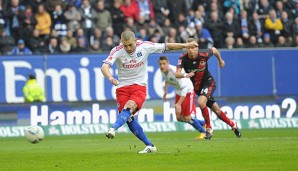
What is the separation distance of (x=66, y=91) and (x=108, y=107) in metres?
1.85

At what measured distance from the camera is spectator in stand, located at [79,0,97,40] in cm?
3066

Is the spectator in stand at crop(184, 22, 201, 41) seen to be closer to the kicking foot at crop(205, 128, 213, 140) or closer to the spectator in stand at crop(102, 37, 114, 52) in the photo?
the spectator in stand at crop(102, 37, 114, 52)

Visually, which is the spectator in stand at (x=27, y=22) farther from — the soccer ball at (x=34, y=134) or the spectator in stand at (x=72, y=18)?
the soccer ball at (x=34, y=134)

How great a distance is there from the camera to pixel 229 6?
33.4m

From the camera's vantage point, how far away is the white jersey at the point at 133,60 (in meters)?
16.6

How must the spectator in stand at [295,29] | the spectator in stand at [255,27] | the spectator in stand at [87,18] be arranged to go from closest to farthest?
the spectator in stand at [87,18]
the spectator in stand at [255,27]
the spectator in stand at [295,29]

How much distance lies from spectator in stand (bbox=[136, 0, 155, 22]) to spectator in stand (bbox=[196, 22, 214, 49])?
1782 millimetres

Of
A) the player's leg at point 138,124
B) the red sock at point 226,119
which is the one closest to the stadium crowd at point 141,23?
the red sock at point 226,119

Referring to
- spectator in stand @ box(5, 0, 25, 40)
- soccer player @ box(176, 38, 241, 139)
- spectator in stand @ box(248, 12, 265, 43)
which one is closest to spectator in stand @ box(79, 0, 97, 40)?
spectator in stand @ box(5, 0, 25, 40)

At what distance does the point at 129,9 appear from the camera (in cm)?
3138

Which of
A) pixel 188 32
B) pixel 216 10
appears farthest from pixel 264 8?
pixel 188 32

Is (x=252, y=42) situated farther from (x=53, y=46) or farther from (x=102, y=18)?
(x=53, y=46)

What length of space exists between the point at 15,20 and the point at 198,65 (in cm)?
987

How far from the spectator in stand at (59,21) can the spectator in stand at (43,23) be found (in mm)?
344
